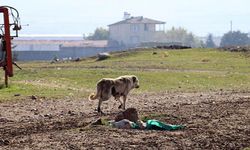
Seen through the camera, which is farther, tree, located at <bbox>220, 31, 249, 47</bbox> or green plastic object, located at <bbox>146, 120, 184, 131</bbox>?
tree, located at <bbox>220, 31, 249, 47</bbox>

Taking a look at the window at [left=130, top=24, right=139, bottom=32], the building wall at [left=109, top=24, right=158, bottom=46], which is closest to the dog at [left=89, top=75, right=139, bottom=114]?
the building wall at [left=109, top=24, right=158, bottom=46]

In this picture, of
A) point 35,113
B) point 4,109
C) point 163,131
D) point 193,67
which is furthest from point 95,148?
point 193,67

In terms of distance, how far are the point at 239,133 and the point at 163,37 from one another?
16505 centimetres

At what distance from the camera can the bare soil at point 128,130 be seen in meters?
15.6

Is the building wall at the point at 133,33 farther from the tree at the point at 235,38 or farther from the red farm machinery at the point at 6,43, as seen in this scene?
the red farm machinery at the point at 6,43

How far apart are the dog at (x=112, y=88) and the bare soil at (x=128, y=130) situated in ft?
1.61

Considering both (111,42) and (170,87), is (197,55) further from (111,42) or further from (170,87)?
(111,42)

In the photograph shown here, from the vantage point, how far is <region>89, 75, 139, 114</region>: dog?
2170 centimetres

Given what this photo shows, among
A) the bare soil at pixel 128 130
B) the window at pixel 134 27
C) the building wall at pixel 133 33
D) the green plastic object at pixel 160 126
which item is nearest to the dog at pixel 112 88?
the bare soil at pixel 128 130

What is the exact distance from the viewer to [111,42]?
562 feet

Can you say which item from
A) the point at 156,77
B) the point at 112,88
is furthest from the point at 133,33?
the point at 112,88

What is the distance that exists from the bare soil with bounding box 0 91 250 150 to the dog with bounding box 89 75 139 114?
49 centimetres

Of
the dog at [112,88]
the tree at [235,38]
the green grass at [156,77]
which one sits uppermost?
the dog at [112,88]

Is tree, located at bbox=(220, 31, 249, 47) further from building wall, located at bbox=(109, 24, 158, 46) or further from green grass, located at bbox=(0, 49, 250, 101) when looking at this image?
green grass, located at bbox=(0, 49, 250, 101)
